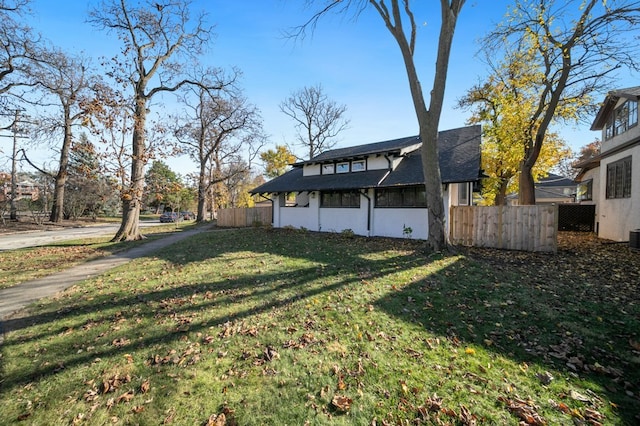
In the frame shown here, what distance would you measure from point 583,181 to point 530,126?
30.2ft

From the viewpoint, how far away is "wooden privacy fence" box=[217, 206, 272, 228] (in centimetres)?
2373

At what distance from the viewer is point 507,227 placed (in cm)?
1043

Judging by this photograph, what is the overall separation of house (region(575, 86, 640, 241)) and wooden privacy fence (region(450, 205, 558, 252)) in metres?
4.20

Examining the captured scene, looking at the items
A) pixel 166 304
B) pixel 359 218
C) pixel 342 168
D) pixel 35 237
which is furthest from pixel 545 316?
pixel 35 237

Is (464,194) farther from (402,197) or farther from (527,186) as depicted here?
(402,197)

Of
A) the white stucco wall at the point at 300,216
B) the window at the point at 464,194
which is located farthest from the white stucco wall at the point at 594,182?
the white stucco wall at the point at 300,216

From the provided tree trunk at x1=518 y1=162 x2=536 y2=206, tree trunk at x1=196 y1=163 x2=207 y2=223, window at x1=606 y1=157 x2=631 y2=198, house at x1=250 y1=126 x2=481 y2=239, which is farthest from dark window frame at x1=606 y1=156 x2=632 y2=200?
tree trunk at x1=196 y1=163 x2=207 y2=223

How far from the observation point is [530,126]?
49.5 ft

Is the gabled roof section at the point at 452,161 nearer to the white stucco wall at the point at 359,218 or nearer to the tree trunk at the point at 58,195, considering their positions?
the white stucco wall at the point at 359,218

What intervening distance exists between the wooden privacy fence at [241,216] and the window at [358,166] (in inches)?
368

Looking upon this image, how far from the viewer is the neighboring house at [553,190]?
3219 centimetres

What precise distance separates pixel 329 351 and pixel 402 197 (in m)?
10.9

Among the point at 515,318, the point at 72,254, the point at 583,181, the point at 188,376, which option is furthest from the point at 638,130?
the point at 72,254

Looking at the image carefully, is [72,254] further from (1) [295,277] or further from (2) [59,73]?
(2) [59,73]
